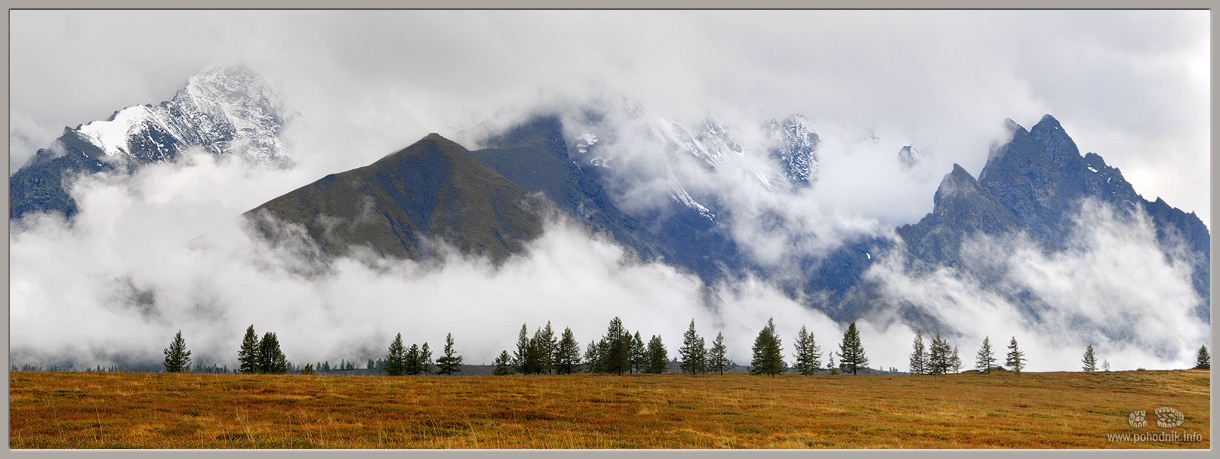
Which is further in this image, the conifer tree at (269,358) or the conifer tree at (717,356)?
the conifer tree at (717,356)

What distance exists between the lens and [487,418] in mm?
35344

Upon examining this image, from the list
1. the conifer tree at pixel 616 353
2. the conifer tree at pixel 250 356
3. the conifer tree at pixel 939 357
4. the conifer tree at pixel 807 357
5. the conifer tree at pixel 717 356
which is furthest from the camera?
the conifer tree at pixel 717 356

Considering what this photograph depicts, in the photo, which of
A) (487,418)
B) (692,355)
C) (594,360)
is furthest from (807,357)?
(487,418)

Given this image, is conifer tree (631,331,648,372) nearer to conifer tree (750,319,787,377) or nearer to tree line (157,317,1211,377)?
tree line (157,317,1211,377)

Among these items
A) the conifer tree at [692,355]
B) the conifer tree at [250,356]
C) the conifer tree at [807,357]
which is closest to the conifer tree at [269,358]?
the conifer tree at [250,356]

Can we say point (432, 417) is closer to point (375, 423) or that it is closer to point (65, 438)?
point (375, 423)

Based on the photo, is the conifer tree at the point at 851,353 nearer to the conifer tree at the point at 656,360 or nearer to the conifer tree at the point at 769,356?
the conifer tree at the point at 769,356

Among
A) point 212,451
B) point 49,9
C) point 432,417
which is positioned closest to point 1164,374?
point 432,417

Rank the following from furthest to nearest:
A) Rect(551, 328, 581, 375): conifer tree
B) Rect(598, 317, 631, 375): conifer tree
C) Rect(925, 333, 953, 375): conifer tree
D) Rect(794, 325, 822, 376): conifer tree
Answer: Rect(925, 333, 953, 375): conifer tree < Rect(794, 325, 822, 376): conifer tree < Rect(551, 328, 581, 375): conifer tree < Rect(598, 317, 631, 375): conifer tree

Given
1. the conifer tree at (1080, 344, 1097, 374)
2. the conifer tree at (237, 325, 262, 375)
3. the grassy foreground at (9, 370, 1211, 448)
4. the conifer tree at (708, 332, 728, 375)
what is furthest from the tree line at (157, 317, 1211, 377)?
the grassy foreground at (9, 370, 1211, 448)

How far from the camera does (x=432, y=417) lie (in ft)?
113

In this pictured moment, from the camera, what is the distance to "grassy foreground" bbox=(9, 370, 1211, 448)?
29.3m

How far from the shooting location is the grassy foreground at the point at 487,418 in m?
29.3

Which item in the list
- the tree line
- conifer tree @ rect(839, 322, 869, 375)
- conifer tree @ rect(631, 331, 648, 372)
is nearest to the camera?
the tree line
